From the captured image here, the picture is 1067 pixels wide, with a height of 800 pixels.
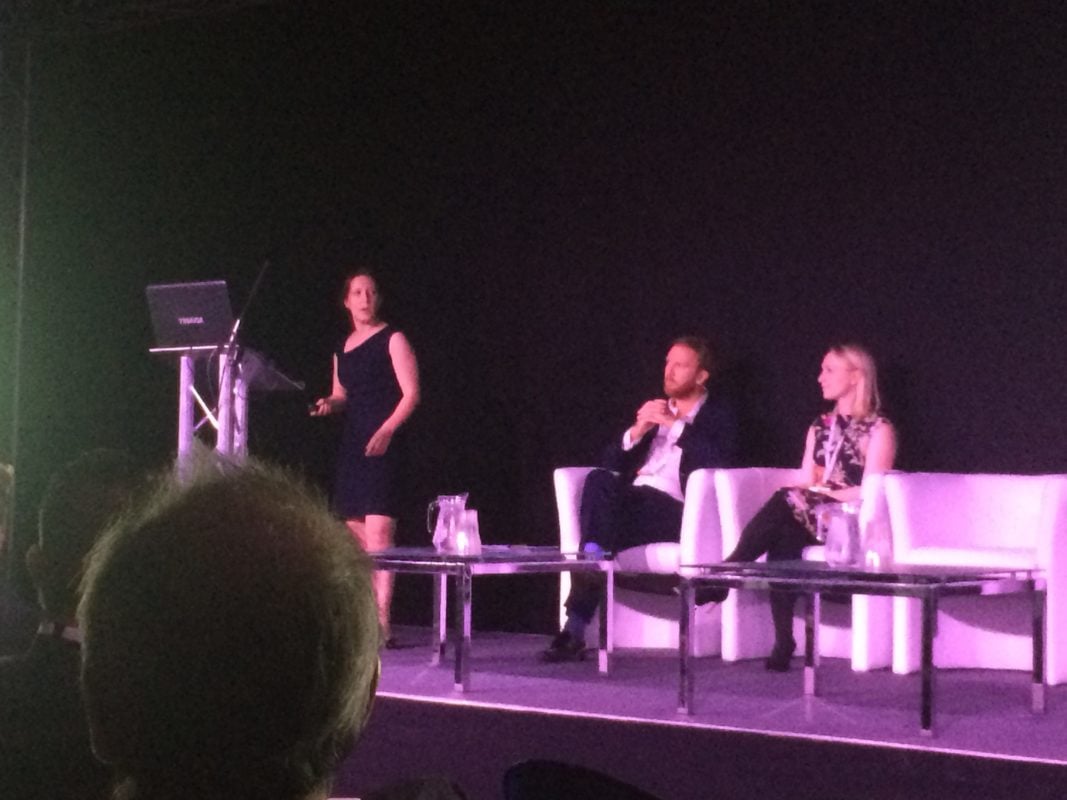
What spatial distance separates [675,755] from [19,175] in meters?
5.48

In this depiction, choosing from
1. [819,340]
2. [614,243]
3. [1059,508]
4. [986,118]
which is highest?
[986,118]

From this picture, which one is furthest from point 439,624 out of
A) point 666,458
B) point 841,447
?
point 841,447

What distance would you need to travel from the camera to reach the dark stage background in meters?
5.31

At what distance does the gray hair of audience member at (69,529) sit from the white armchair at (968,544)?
11.8 ft

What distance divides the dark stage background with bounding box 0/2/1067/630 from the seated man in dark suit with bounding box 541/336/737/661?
52 centimetres

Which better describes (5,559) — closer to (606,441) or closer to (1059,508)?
(606,441)

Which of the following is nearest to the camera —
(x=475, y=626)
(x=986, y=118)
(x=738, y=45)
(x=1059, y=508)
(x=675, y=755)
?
(x=675, y=755)

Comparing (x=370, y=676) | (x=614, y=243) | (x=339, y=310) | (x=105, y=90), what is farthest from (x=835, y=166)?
(x=370, y=676)

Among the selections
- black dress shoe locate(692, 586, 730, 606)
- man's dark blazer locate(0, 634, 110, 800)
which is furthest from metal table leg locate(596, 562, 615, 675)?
man's dark blazer locate(0, 634, 110, 800)

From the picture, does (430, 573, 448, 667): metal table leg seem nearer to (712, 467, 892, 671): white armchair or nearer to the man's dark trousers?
the man's dark trousers

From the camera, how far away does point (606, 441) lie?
604cm

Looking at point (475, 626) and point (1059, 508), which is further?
point (475, 626)

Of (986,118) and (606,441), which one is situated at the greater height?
(986,118)

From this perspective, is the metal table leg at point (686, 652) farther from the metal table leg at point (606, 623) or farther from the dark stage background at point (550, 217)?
the dark stage background at point (550, 217)
